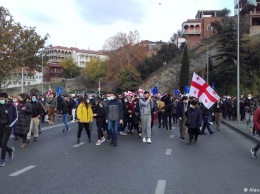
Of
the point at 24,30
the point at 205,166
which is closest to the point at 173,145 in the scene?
the point at 205,166

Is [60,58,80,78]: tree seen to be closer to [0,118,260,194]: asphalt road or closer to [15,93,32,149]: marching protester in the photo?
[0,118,260,194]: asphalt road

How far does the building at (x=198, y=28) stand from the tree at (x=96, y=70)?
22.0 meters

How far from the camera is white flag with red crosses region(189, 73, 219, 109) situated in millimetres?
17703

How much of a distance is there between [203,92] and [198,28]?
9317cm

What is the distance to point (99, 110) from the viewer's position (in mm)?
14891

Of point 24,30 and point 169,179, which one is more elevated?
point 24,30

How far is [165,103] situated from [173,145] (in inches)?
292

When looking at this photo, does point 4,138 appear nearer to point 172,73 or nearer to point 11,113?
point 11,113

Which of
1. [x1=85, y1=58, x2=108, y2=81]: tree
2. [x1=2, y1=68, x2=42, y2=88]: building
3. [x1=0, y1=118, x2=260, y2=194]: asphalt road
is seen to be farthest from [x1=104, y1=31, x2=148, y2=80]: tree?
[x1=0, y1=118, x2=260, y2=194]: asphalt road

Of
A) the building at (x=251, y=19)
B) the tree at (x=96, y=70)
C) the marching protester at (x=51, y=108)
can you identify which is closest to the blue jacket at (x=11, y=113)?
the marching protester at (x=51, y=108)

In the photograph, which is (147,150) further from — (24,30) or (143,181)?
(24,30)

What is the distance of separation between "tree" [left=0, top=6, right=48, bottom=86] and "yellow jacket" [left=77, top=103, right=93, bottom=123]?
22.7 meters

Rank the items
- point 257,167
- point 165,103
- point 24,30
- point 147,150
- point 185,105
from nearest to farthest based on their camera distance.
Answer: point 257,167
point 147,150
point 185,105
point 165,103
point 24,30

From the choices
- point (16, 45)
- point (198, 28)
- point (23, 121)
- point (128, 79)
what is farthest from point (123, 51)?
point (23, 121)
